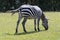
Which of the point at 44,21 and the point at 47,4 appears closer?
the point at 44,21

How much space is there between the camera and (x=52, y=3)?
1233 inches

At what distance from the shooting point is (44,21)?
49.7 feet

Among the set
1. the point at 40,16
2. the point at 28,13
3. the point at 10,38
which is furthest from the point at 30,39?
the point at 40,16

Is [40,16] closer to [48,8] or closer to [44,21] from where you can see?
[44,21]

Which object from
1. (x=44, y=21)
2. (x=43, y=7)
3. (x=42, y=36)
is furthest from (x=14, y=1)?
(x=42, y=36)

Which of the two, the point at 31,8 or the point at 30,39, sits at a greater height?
the point at 31,8

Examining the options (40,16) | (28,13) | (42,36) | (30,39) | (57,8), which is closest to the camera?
(30,39)

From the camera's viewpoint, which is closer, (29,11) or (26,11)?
(26,11)

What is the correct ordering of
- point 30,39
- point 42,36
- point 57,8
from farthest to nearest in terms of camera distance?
1. point 57,8
2. point 42,36
3. point 30,39

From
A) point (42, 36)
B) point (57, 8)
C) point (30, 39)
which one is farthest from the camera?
point (57, 8)

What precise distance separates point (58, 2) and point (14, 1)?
16.6ft

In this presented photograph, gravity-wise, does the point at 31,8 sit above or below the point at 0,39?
Answer: above

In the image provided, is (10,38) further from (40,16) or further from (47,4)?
(47,4)

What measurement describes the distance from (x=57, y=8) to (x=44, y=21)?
16258mm
